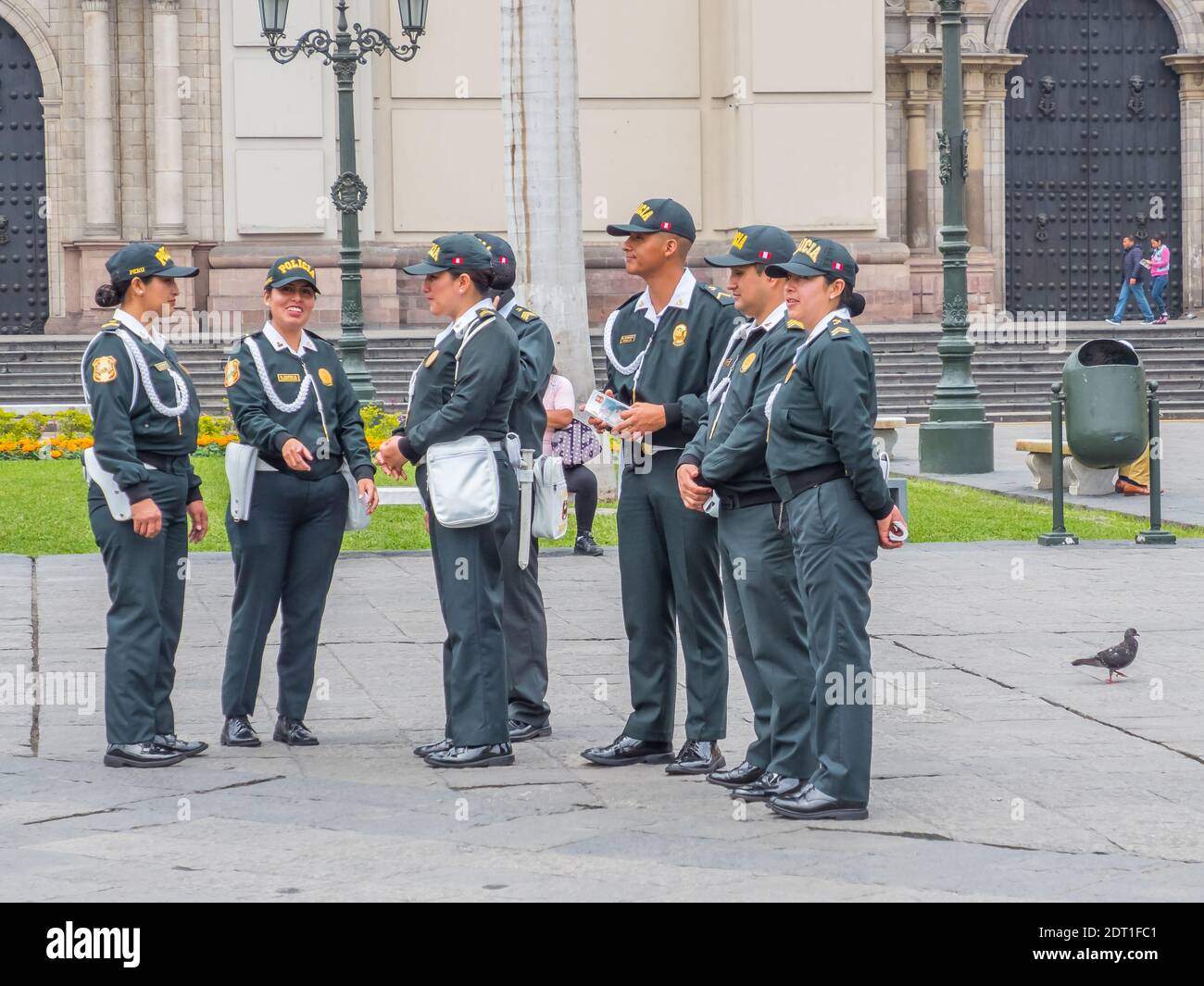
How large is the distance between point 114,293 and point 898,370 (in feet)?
62.8

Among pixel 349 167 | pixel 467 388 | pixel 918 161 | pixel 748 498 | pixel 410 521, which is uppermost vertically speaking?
pixel 918 161

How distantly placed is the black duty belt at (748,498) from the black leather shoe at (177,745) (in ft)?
7.14

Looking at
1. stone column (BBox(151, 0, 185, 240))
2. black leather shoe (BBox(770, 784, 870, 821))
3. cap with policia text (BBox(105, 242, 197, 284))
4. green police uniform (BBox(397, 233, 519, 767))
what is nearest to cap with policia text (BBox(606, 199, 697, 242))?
green police uniform (BBox(397, 233, 519, 767))

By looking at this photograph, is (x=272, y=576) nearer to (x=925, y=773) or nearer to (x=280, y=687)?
(x=280, y=687)

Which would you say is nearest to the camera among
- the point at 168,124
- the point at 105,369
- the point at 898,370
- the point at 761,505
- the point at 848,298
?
the point at 848,298

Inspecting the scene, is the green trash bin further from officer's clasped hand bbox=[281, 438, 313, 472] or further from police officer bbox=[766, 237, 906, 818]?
police officer bbox=[766, 237, 906, 818]

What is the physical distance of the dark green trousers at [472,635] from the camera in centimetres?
710

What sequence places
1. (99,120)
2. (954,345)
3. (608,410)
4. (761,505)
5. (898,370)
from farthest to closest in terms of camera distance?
(99,120) < (898,370) < (954,345) < (608,410) < (761,505)

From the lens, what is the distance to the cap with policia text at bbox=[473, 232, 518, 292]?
7305mm

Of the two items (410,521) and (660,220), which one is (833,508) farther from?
(410,521)

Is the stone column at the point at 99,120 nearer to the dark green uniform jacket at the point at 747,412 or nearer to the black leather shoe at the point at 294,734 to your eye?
the black leather shoe at the point at 294,734

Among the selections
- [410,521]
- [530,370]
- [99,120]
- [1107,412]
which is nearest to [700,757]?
[530,370]

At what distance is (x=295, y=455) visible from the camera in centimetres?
721

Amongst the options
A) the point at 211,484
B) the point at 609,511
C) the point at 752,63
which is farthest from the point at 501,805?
the point at 752,63
